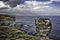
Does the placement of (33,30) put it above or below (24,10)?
below

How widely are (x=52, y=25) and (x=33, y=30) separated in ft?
0.87

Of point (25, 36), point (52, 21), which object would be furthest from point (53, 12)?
point (25, 36)

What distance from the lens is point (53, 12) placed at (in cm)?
229

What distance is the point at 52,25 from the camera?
229 cm

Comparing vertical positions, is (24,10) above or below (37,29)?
above

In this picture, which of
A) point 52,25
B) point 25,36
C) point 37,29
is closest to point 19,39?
point 25,36

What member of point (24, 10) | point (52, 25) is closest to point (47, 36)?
point (52, 25)

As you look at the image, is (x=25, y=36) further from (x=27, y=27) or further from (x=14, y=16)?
(x=14, y=16)

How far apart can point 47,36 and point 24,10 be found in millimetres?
475

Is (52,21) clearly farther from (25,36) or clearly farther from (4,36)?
(4,36)

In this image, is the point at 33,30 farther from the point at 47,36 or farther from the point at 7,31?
the point at 7,31

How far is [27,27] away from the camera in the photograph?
7.66 ft

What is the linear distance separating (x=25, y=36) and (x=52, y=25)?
398 millimetres

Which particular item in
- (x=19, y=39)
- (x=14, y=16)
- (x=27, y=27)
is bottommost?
(x=19, y=39)
